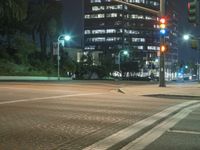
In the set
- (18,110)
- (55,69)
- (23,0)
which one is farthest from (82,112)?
(55,69)

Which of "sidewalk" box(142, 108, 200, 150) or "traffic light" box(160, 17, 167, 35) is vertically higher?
"traffic light" box(160, 17, 167, 35)

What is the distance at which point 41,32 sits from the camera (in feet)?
299

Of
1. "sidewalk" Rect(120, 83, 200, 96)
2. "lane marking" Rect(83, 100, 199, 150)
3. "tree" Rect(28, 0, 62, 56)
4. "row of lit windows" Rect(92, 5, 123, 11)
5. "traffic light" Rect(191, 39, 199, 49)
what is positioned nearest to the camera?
"lane marking" Rect(83, 100, 199, 150)

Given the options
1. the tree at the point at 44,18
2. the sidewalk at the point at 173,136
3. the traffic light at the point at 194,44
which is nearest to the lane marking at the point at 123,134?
the sidewalk at the point at 173,136

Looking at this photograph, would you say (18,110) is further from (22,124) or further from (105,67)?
(105,67)

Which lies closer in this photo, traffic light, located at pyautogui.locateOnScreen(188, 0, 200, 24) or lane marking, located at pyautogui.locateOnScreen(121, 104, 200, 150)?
lane marking, located at pyautogui.locateOnScreen(121, 104, 200, 150)

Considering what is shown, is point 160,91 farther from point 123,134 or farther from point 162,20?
point 123,134

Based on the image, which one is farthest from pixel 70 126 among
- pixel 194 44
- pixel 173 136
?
pixel 194 44

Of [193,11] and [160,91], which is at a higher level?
[193,11]

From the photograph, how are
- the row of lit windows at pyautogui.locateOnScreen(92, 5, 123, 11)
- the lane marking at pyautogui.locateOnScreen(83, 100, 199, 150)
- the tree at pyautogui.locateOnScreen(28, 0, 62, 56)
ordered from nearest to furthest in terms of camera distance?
1. the lane marking at pyautogui.locateOnScreen(83, 100, 199, 150)
2. the tree at pyautogui.locateOnScreen(28, 0, 62, 56)
3. the row of lit windows at pyautogui.locateOnScreen(92, 5, 123, 11)

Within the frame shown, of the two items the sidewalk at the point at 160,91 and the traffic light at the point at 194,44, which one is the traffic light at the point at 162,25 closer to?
the sidewalk at the point at 160,91

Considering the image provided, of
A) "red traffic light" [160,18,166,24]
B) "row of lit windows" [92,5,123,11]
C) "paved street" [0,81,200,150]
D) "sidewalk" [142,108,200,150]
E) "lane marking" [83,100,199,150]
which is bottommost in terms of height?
"sidewalk" [142,108,200,150]

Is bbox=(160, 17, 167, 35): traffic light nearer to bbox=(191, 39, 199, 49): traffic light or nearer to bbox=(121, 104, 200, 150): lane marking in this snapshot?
bbox=(191, 39, 199, 49): traffic light

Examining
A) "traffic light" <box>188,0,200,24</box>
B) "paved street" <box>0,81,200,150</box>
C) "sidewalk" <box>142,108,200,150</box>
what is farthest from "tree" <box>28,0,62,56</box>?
"sidewalk" <box>142,108,200,150</box>
